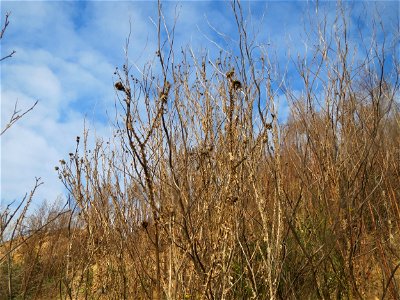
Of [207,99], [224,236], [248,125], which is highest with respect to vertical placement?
[207,99]

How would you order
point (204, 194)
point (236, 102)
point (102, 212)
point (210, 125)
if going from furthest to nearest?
point (102, 212), point (210, 125), point (236, 102), point (204, 194)

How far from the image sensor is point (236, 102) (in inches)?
91.3

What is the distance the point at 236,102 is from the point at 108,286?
232 cm

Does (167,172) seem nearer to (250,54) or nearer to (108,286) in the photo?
(250,54)

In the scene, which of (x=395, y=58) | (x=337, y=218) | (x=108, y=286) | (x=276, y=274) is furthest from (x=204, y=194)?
(x=108, y=286)

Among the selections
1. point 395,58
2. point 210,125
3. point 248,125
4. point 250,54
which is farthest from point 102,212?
point 395,58

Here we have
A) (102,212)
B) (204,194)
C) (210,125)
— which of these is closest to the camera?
(204,194)

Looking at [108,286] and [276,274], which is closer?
[276,274]

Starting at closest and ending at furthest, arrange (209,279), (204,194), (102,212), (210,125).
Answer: (209,279) → (204,194) → (210,125) → (102,212)

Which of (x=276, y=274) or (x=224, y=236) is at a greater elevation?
(x=224, y=236)

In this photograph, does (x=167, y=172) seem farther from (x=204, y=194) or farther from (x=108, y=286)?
(x=108, y=286)

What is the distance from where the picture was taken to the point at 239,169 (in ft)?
7.63

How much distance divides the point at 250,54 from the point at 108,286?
259cm

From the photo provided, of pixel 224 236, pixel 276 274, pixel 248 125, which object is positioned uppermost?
pixel 248 125
